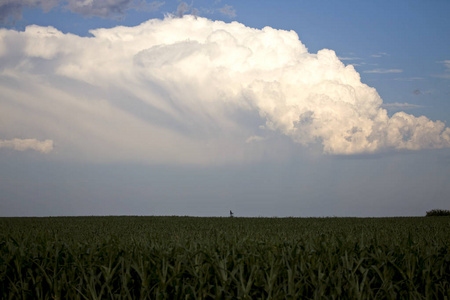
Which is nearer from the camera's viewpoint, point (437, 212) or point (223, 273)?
point (223, 273)

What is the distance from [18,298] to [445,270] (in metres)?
5.54

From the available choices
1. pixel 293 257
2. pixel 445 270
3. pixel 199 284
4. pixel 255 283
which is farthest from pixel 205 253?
pixel 445 270

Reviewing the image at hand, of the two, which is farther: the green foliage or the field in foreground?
the green foliage

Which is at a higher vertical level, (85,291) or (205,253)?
(205,253)

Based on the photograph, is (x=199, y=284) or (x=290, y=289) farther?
(x=199, y=284)

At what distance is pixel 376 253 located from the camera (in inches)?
216

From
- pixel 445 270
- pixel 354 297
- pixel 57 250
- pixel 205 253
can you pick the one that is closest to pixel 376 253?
pixel 445 270

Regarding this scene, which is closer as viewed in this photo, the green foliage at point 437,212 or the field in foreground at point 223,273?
the field in foreground at point 223,273

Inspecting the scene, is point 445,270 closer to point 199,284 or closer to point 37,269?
point 199,284

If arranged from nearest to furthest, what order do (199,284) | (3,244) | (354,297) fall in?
(354,297), (199,284), (3,244)

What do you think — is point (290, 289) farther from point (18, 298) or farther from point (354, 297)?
point (18, 298)

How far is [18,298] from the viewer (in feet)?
16.1

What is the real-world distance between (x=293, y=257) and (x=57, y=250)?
10.5 ft

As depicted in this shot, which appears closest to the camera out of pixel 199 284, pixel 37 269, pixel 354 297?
pixel 354 297
